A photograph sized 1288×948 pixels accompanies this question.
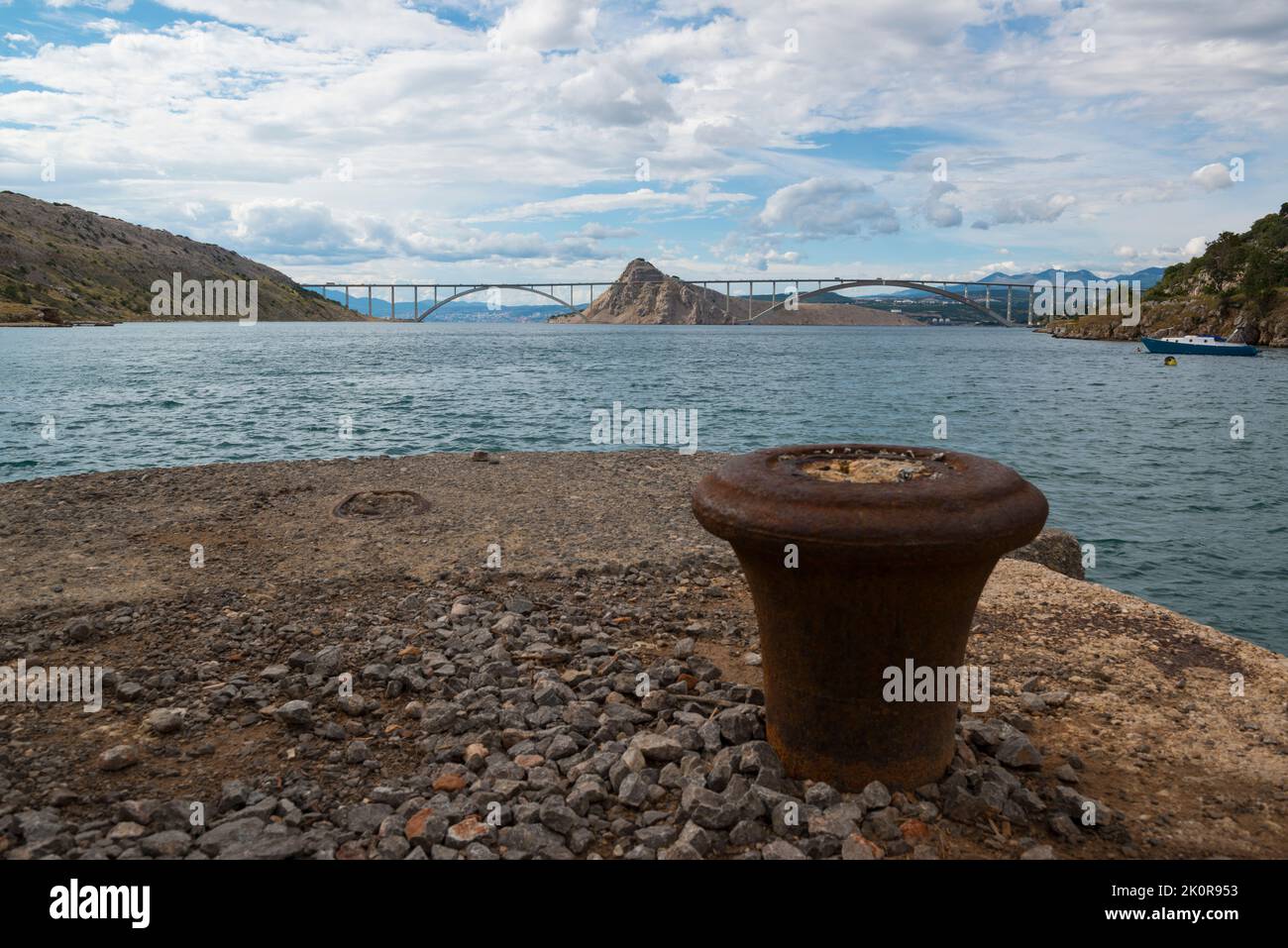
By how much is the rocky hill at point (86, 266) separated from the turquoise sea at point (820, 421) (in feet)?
202

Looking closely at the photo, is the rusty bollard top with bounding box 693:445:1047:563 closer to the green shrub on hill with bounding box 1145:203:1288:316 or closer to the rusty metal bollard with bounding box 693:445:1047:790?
the rusty metal bollard with bounding box 693:445:1047:790

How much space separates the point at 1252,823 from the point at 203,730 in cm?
575

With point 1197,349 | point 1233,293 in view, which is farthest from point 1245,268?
point 1197,349

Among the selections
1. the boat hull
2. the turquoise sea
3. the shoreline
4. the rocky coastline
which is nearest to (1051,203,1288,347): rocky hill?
the rocky coastline

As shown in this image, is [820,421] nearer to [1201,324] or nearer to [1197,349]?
[1197,349]

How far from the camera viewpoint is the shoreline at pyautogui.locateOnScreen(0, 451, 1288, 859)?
4.04m

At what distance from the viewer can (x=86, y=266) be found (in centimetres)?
14450

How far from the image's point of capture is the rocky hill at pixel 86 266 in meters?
123

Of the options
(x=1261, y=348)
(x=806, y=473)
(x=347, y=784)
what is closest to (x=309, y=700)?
(x=347, y=784)

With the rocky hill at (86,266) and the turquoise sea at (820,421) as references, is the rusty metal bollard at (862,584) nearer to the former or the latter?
the turquoise sea at (820,421)

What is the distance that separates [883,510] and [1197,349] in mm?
93381

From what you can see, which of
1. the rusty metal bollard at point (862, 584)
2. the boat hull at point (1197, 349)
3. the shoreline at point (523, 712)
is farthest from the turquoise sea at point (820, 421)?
the rusty metal bollard at point (862, 584)

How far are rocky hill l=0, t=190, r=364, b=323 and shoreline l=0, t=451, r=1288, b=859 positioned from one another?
4948 inches
